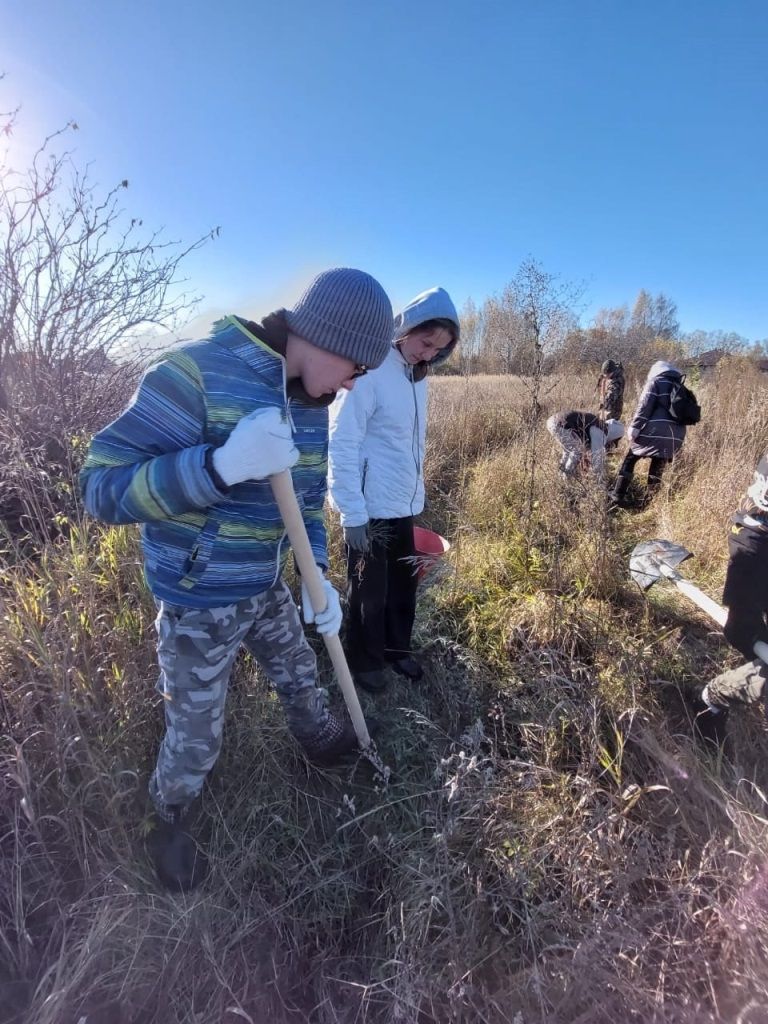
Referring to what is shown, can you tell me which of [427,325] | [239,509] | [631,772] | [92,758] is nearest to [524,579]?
[631,772]

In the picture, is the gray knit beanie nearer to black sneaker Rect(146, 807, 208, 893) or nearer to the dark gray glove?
the dark gray glove

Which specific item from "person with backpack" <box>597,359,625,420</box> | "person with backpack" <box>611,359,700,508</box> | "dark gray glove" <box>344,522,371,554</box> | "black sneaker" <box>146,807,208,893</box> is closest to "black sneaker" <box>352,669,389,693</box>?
"dark gray glove" <box>344,522,371,554</box>

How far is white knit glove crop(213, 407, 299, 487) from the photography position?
3.36 feet

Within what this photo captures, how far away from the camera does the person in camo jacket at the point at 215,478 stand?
Result: 40.4 inches

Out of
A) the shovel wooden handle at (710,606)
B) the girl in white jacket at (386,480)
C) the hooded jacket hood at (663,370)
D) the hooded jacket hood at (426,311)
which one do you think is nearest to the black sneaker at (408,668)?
the girl in white jacket at (386,480)

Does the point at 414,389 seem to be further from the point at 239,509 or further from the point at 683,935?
the point at 683,935

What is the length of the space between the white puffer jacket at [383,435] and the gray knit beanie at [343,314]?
70 centimetres

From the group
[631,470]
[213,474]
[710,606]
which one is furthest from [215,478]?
[631,470]

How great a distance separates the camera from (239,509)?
48.2 inches

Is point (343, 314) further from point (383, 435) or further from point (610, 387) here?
point (610, 387)

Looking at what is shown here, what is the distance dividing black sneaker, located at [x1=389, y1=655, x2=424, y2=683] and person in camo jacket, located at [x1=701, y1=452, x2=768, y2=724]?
1.34m

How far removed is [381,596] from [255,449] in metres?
1.35

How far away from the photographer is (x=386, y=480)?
213 cm

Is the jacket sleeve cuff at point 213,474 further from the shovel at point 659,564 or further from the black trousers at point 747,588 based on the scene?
the shovel at point 659,564
